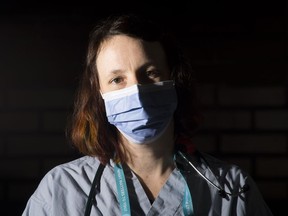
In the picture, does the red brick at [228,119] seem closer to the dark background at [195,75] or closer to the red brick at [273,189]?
the dark background at [195,75]

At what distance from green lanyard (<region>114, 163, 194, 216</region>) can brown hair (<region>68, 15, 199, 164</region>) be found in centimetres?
6

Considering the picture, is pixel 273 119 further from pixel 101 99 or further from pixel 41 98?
pixel 41 98

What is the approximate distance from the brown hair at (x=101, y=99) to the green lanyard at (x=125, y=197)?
0.06 m

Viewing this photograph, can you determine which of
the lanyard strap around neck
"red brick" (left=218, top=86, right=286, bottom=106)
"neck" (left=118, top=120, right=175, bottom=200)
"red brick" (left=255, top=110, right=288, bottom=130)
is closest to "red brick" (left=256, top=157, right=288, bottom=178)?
"red brick" (left=255, top=110, right=288, bottom=130)

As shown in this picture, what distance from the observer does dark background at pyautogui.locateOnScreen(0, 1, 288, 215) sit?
167 cm

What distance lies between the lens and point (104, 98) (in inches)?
41.1

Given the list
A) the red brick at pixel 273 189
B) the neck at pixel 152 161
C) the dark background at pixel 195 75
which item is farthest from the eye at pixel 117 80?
the red brick at pixel 273 189

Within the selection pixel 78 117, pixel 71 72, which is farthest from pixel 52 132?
pixel 78 117

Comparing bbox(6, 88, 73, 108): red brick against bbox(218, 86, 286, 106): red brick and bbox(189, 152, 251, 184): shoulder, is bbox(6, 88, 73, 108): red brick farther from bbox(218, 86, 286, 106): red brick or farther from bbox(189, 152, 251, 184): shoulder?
bbox(189, 152, 251, 184): shoulder

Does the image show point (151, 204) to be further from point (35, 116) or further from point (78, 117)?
point (35, 116)

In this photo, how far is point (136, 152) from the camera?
1049 millimetres

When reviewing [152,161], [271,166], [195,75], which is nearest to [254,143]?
[271,166]

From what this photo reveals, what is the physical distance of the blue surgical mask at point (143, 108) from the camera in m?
0.97

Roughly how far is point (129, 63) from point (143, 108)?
0.13 m
